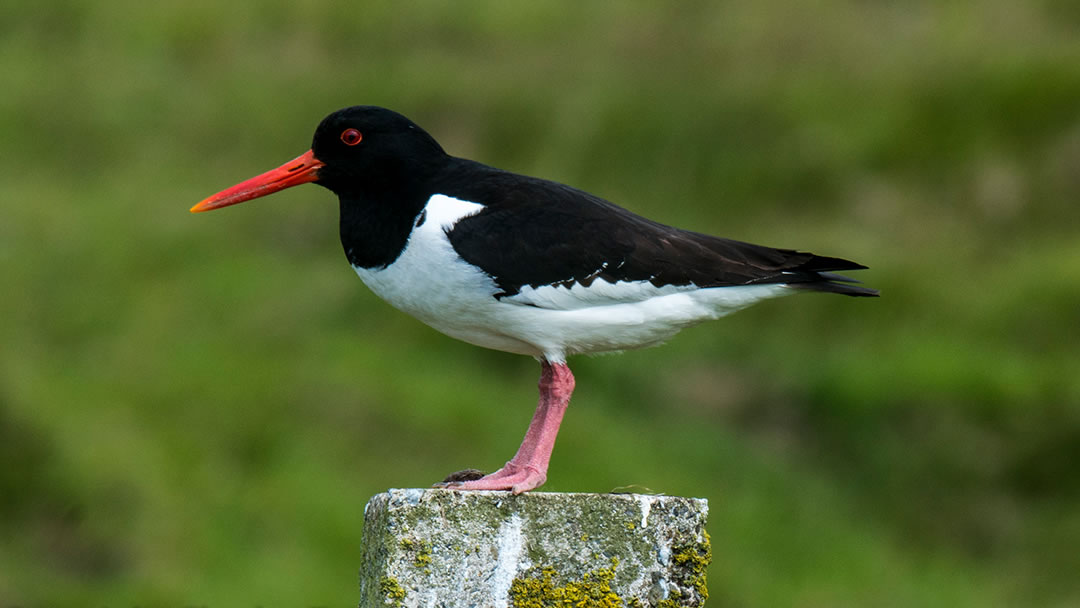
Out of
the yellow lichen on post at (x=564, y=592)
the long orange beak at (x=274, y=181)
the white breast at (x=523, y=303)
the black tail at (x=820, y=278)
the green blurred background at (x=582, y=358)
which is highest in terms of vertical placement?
the green blurred background at (x=582, y=358)

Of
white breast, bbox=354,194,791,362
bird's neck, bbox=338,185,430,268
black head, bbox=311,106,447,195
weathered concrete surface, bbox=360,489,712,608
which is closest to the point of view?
Answer: weathered concrete surface, bbox=360,489,712,608

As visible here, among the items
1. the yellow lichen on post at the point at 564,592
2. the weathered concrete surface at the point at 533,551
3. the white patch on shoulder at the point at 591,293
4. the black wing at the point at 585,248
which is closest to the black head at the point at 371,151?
the black wing at the point at 585,248

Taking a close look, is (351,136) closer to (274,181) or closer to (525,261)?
(274,181)

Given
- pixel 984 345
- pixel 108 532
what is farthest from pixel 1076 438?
pixel 108 532

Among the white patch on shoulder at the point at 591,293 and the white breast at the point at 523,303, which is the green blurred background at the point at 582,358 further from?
the white patch on shoulder at the point at 591,293

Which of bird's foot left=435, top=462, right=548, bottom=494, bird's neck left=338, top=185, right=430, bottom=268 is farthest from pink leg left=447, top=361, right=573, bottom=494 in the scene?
bird's neck left=338, top=185, right=430, bottom=268

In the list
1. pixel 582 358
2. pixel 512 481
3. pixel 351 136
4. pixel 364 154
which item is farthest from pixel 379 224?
pixel 582 358

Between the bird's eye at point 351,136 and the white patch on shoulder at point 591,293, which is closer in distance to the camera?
the white patch on shoulder at point 591,293

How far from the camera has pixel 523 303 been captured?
6.16 m

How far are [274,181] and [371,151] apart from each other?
2.03 ft

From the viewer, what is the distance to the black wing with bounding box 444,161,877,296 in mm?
6215

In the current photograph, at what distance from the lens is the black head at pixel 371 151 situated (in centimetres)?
671

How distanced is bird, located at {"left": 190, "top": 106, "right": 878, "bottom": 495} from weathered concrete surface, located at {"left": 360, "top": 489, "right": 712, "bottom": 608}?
913 mm

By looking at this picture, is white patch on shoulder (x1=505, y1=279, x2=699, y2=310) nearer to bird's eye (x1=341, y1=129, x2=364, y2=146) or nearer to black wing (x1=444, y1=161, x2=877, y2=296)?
black wing (x1=444, y1=161, x2=877, y2=296)
